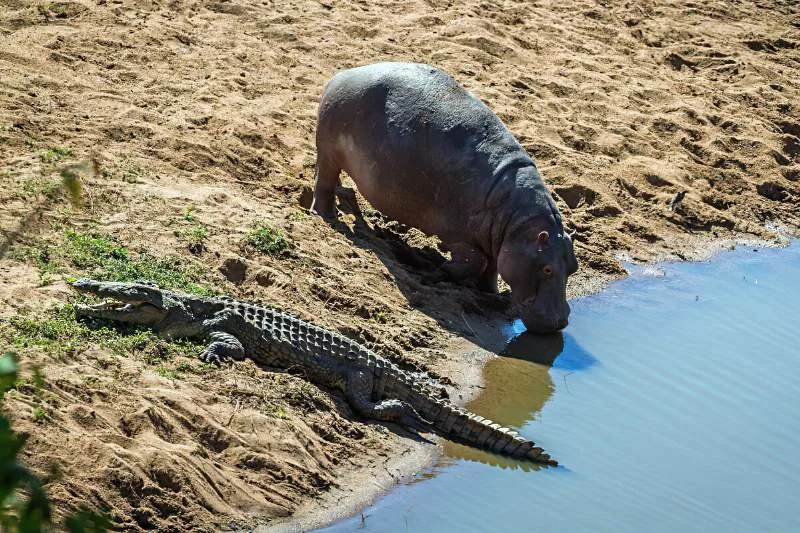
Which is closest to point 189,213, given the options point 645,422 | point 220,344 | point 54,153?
point 54,153

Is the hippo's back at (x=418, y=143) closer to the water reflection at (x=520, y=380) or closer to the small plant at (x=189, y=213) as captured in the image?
the water reflection at (x=520, y=380)

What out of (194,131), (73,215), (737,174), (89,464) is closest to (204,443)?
(89,464)

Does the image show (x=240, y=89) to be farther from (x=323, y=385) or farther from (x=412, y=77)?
(x=323, y=385)

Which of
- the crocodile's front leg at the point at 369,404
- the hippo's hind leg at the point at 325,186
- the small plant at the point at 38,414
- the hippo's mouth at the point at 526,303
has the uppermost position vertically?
the small plant at the point at 38,414

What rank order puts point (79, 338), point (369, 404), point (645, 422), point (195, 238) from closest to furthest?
point (79, 338), point (369, 404), point (645, 422), point (195, 238)

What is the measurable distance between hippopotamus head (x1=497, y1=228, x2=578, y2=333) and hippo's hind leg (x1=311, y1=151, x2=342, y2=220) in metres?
1.75

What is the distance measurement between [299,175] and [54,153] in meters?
2.36

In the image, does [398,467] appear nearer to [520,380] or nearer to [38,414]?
[520,380]

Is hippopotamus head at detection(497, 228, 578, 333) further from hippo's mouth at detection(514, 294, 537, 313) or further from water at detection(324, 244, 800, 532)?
water at detection(324, 244, 800, 532)

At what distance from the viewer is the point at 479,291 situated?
9.95 meters

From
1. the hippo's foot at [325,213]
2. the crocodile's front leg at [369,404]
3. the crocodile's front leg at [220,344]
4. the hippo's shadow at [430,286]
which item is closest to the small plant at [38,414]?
the crocodile's front leg at [220,344]

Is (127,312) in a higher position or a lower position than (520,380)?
higher

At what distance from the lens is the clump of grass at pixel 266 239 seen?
8.91m

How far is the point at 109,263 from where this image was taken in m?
7.98
